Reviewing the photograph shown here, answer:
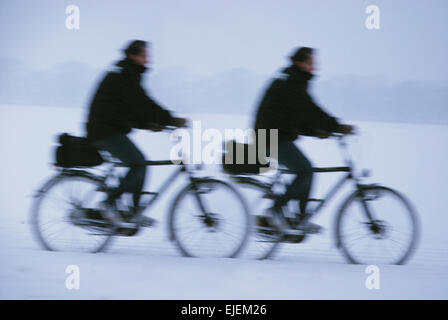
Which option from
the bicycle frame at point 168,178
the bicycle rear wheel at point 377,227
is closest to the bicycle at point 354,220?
the bicycle rear wheel at point 377,227

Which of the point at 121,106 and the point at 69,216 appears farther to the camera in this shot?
the point at 69,216

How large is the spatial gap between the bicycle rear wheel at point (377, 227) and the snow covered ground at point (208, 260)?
0.06 meters

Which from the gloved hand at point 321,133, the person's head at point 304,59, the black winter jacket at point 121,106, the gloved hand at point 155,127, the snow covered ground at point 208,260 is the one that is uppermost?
the person's head at point 304,59

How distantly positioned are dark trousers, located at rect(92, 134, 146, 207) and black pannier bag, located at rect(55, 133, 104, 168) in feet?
0.24

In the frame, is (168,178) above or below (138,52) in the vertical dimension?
below

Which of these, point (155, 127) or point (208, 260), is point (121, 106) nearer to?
point (155, 127)

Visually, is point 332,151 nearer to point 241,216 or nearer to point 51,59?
point 241,216

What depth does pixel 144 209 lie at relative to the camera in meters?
3.93

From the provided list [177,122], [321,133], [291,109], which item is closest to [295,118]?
[291,109]

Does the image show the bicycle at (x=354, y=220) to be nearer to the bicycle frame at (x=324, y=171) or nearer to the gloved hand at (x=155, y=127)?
the bicycle frame at (x=324, y=171)

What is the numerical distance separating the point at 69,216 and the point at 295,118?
141 cm

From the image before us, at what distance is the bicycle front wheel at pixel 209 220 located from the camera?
12.9ft

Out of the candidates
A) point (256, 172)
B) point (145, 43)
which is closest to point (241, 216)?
point (256, 172)

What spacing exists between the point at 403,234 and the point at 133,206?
1.54 meters
